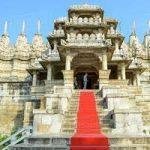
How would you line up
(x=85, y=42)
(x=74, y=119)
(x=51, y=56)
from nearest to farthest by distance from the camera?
(x=74, y=119) → (x=85, y=42) → (x=51, y=56)

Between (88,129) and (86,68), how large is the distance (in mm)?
14413

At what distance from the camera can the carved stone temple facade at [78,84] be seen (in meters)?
16.0

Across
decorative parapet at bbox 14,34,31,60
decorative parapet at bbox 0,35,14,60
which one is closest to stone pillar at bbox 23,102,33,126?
decorative parapet at bbox 14,34,31,60

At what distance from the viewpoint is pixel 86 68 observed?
2903 centimetres

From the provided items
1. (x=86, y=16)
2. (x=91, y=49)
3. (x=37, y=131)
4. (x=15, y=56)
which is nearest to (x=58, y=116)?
(x=37, y=131)

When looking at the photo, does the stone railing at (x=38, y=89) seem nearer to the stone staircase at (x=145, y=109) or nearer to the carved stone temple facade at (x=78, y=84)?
the carved stone temple facade at (x=78, y=84)

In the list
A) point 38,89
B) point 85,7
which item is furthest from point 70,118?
point 85,7

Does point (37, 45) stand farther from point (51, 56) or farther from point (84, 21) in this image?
point (84, 21)

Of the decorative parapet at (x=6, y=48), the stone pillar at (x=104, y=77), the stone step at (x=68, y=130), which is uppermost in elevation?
the decorative parapet at (x=6, y=48)

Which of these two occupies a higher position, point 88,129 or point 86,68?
point 86,68

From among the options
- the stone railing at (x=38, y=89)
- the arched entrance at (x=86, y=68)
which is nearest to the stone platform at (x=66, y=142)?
the stone railing at (x=38, y=89)

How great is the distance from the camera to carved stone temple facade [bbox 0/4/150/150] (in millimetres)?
16000

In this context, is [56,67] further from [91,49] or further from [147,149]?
[147,149]

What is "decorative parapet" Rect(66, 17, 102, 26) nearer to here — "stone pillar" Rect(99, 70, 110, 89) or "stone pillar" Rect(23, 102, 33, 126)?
"stone pillar" Rect(99, 70, 110, 89)
